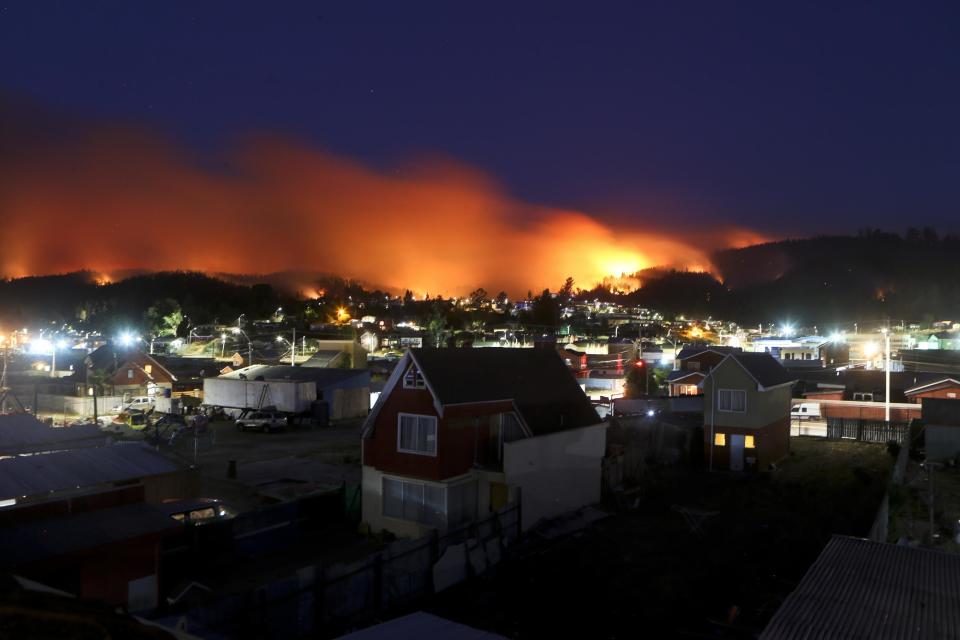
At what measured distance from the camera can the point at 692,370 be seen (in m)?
53.5

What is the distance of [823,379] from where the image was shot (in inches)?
1987

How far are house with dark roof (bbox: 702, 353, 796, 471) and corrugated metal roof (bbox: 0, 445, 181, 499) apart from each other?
21753 mm

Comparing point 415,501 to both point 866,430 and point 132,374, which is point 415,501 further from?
point 132,374

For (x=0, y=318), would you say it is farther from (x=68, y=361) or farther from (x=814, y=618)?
(x=814, y=618)

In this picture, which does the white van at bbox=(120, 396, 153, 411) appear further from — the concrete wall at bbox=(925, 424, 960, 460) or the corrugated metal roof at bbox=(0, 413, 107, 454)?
the concrete wall at bbox=(925, 424, 960, 460)

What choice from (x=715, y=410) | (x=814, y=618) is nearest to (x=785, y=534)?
(x=715, y=410)

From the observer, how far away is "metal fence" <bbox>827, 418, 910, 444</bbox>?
34656 millimetres

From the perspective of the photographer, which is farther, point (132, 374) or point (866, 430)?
point (132, 374)

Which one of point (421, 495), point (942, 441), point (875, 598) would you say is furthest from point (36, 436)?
point (942, 441)

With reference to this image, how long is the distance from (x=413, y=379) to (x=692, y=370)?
38.4 m

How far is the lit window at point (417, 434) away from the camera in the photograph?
19297mm

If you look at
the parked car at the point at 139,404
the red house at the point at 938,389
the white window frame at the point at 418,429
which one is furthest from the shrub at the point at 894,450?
the parked car at the point at 139,404

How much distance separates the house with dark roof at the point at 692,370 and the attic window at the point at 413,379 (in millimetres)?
32136

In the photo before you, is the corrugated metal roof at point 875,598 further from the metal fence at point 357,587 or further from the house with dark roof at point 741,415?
the house with dark roof at point 741,415
